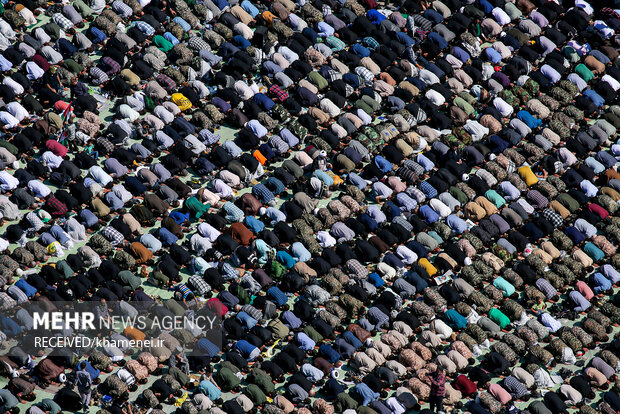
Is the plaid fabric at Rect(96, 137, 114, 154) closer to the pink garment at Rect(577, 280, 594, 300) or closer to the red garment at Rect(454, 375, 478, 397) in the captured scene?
the red garment at Rect(454, 375, 478, 397)

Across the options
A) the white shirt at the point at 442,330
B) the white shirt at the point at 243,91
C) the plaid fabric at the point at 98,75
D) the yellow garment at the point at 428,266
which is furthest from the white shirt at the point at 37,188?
the white shirt at the point at 442,330

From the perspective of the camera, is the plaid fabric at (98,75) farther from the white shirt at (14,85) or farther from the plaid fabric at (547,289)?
the plaid fabric at (547,289)

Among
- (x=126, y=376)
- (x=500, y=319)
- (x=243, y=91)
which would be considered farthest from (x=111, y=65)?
(x=500, y=319)

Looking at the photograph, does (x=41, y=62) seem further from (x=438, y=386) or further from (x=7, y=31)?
(x=438, y=386)

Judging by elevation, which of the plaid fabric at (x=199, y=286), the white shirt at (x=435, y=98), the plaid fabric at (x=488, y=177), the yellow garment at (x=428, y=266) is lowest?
the plaid fabric at (x=199, y=286)

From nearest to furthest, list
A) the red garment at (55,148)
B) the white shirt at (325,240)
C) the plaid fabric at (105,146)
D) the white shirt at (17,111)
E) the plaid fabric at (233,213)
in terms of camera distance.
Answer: the white shirt at (325,240) → the plaid fabric at (233,213) → the red garment at (55,148) → the plaid fabric at (105,146) → the white shirt at (17,111)

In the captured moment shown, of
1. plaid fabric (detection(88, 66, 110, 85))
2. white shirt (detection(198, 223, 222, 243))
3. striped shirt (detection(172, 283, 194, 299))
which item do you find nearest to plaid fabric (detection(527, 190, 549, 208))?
white shirt (detection(198, 223, 222, 243))

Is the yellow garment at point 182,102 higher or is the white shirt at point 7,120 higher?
the yellow garment at point 182,102
